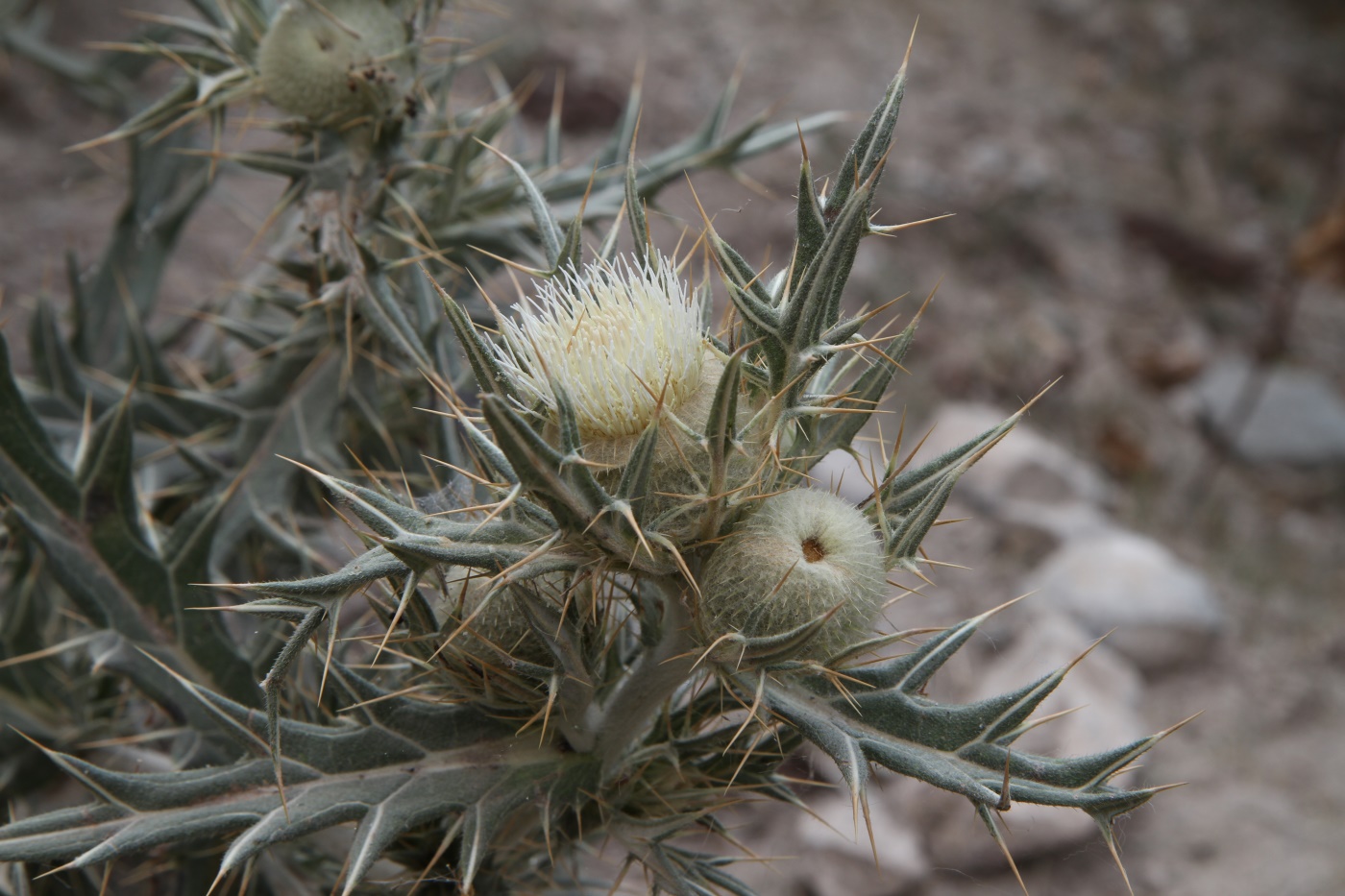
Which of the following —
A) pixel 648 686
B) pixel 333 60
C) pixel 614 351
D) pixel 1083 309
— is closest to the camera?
pixel 614 351

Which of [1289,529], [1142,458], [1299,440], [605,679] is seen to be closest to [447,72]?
[605,679]

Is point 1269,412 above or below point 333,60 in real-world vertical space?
below

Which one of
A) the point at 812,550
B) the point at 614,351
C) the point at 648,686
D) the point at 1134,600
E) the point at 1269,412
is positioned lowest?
the point at 1269,412

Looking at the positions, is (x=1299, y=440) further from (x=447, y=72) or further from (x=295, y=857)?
(x=295, y=857)

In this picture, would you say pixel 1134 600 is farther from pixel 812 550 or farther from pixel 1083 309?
pixel 812 550

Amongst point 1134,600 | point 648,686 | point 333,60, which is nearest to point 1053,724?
point 1134,600
